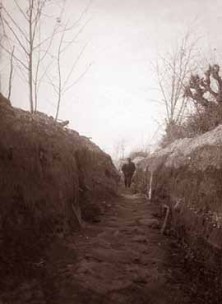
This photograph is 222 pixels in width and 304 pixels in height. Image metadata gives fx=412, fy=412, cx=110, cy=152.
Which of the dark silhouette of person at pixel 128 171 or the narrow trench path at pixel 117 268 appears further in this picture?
the dark silhouette of person at pixel 128 171

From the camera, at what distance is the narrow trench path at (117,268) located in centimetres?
513

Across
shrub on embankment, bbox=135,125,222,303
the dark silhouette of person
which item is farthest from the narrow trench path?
the dark silhouette of person

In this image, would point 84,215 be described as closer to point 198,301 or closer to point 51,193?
point 51,193

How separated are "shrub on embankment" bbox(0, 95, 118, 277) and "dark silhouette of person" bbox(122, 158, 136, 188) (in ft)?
28.9

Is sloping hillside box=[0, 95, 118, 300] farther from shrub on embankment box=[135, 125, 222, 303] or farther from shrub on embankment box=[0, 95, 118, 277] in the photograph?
shrub on embankment box=[135, 125, 222, 303]

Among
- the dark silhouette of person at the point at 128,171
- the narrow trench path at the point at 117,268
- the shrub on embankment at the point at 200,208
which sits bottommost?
the narrow trench path at the point at 117,268

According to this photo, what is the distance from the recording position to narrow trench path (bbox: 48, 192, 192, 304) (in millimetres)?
→ 5129

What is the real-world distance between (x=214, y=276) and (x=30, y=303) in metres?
2.33

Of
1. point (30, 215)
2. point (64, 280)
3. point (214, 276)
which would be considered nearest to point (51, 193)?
point (30, 215)

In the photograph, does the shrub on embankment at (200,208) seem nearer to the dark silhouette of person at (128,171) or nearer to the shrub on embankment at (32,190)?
the shrub on embankment at (32,190)

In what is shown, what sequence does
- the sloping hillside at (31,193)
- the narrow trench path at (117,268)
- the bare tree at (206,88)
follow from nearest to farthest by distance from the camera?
the narrow trench path at (117,268) → the sloping hillside at (31,193) → the bare tree at (206,88)

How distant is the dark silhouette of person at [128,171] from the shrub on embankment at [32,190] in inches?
346

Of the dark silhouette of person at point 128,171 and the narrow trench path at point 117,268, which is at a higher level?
the dark silhouette of person at point 128,171

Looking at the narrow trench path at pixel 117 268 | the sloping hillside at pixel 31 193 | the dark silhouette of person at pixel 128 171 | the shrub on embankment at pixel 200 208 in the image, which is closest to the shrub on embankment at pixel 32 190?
the sloping hillside at pixel 31 193
